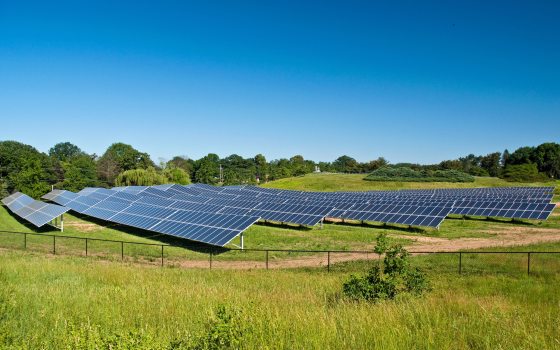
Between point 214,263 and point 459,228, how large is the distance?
25892 mm

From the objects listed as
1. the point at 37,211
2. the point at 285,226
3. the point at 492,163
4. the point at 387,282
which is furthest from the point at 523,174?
the point at 387,282

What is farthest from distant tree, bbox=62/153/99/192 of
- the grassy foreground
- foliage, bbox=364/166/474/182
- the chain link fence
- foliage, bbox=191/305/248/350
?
foliage, bbox=191/305/248/350

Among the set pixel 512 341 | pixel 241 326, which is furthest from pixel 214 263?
pixel 512 341

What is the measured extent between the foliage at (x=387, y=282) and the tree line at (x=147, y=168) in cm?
6705

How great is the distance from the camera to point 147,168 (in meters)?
102

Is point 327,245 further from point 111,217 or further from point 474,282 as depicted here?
point 111,217

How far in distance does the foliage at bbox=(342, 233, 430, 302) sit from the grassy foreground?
0.50 m

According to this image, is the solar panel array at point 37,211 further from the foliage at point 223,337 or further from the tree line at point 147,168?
the foliage at point 223,337

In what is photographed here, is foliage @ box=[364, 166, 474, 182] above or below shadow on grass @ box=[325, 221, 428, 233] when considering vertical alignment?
above

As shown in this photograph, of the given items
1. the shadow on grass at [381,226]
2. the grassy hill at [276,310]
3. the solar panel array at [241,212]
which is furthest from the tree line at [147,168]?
the grassy hill at [276,310]

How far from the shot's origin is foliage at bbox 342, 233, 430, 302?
10750 mm

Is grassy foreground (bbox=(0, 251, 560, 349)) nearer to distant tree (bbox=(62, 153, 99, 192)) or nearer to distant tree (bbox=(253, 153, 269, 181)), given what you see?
distant tree (bbox=(62, 153, 99, 192))

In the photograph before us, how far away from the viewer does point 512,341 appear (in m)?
6.44

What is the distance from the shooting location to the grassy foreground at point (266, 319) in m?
6.33
